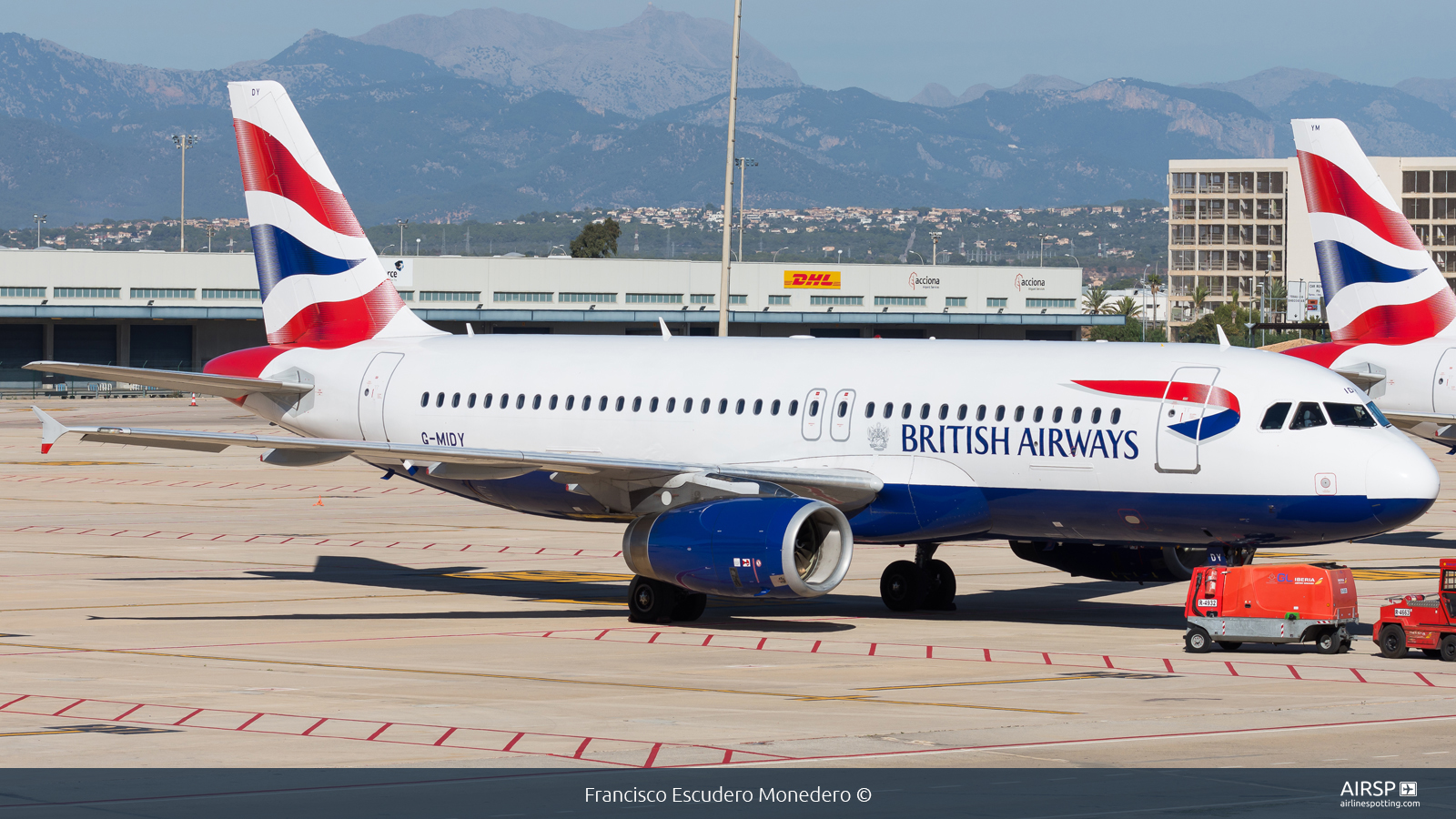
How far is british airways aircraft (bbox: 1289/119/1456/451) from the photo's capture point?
130 feet

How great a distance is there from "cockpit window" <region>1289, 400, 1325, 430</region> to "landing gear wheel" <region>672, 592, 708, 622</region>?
30.8 feet

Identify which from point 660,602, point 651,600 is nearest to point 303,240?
point 651,600

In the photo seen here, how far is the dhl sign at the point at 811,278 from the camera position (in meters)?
156

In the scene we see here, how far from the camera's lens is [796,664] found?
23.1 metres

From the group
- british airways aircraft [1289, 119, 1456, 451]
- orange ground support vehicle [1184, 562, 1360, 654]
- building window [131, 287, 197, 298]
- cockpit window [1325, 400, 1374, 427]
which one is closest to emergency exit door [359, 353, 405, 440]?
orange ground support vehicle [1184, 562, 1360, 654]

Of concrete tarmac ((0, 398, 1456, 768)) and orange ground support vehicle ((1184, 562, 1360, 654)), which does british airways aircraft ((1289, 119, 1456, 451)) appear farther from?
orange ground support vehicle ((1184, 562, 1360, 654))

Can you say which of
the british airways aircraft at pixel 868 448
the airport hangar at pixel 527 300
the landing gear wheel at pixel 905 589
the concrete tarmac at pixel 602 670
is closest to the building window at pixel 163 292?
the airport hangar at pixel 527 300

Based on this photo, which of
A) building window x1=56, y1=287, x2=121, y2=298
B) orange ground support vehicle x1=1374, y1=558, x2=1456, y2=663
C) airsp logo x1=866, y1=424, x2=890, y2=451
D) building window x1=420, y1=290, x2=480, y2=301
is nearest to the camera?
Answer: orange ground support vehicle x1=1374, y1=558, x2=1456, y2=663

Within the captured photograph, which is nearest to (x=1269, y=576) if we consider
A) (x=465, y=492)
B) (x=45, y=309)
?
(x=465, y=492)

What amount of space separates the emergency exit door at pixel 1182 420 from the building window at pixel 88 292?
12583cm

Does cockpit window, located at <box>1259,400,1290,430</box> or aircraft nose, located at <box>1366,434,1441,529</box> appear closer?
aircraft nose, located at <box>1366,434,1441,529</box>

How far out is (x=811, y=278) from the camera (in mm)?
157125

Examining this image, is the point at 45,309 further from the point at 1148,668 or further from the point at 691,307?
the point at 1148,668

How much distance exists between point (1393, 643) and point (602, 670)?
10660 mm
